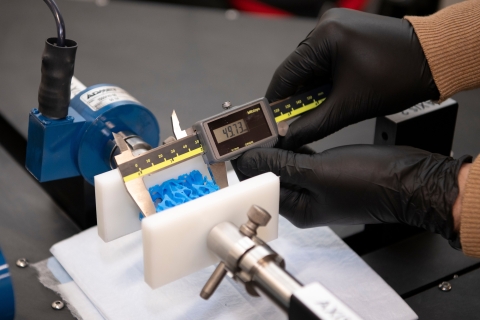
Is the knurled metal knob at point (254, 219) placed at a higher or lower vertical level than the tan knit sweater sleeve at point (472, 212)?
higher

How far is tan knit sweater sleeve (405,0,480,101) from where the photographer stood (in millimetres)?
1128

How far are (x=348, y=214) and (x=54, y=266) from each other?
54 cm

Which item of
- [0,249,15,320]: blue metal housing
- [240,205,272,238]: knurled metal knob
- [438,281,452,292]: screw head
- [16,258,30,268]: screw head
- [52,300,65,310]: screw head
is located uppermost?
[240,205,272,238]: knurled metal knob

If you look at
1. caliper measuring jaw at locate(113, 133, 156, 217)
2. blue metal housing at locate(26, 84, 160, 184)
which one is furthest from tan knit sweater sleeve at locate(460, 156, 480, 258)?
blue metal housing at locate(26, 84, 160, 184)

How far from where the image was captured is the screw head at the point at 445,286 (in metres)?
1.02

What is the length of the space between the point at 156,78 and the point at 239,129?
2.06ft

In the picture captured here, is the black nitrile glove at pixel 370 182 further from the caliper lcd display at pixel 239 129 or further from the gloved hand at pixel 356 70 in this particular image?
the gloved hand at pixel 356 70

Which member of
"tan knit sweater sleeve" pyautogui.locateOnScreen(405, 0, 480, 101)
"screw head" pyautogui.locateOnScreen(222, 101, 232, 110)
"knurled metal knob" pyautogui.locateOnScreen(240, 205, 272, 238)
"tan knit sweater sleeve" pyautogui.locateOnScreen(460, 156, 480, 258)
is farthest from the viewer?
"tan knit sweater sleeve" pyautogui.locateOnScreen(405, 0, 480, 101)

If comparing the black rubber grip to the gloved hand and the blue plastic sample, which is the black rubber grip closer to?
the blue plastic sample

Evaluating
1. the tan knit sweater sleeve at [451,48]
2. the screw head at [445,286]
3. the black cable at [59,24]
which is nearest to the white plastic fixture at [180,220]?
the black cable at [59,24]

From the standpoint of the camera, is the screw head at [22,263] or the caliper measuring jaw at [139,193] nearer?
the caliper measuring jaw at [139,193]

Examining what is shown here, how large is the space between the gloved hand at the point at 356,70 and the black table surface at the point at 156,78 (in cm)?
22

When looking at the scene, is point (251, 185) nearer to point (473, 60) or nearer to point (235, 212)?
point (235, 212)

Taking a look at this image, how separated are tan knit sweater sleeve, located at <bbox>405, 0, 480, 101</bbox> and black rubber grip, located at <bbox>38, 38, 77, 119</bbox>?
0.67 m
